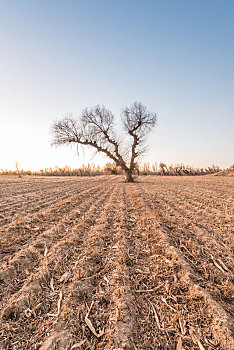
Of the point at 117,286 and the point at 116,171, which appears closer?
the point at 117,286

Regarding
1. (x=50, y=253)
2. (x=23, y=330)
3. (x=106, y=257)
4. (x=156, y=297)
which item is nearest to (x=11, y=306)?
(x=23, y=330)

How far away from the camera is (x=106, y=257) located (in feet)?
7.61

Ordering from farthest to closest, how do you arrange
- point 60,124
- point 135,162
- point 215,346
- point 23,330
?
1. point 135,162
2. point 60,124
3. point 23,330
4. point 215,346

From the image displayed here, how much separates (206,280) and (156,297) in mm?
666

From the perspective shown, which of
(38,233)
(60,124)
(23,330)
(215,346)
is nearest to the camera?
(215,346)

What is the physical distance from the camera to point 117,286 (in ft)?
5.70

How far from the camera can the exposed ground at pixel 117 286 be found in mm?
1211

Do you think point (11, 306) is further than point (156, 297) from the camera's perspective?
No

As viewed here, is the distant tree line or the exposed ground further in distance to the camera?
the distant tree line

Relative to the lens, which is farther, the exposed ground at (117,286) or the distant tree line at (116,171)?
the distant tree line at (116,171)

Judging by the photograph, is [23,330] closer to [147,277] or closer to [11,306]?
[11,306]

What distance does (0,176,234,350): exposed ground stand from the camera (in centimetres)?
121

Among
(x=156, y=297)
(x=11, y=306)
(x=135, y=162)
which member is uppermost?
(x=135, y=162)

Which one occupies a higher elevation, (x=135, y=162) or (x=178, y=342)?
(x=135, y=162)
